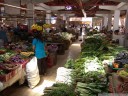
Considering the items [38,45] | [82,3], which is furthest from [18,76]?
[82,3]

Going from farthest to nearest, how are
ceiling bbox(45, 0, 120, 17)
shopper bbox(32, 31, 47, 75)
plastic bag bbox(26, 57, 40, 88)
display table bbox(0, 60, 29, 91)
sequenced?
1. ceiling bbox(45, 0, 120, 17)
2. shopper bbox(32, 31, 47, 75)
3. plastic bag bbox(26, 57, 40, 88)
4. display table bbox(0, 60, 29, 91)

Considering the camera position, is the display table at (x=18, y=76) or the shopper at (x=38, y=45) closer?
the display table at (x=18, y=76)

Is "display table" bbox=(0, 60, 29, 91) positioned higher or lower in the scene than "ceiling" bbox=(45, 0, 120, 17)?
lower

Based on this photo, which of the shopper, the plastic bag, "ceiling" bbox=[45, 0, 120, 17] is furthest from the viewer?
"ceiling" bbox=[45, 0, 120, 17]

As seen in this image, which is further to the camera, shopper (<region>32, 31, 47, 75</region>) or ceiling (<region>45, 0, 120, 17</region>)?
ceiling (<region>45, 0, 120, 17</region>)

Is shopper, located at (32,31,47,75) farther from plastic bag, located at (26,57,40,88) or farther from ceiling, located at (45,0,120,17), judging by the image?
ceiling, located at (45,0,120,17)

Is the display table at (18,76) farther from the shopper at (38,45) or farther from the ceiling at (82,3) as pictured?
the ceiling at (82,3)

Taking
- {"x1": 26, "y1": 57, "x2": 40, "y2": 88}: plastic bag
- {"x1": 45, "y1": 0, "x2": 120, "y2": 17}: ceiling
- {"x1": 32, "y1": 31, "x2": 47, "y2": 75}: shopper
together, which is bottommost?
{"x1": 26, "y1": 57, "x2": 40, "y2": 88}: plastic bag

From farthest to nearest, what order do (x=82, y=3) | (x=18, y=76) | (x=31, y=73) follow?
(x=82, y=3) < (x=31, y=73) < (x=18, y=76)

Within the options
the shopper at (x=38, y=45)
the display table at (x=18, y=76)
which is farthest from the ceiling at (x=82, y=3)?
the display table at (x=18, y=76)

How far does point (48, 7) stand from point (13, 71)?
14.6 m

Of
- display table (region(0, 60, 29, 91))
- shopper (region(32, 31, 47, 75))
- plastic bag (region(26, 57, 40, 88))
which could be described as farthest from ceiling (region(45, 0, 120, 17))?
display table (region(0, 60, 29, 91))

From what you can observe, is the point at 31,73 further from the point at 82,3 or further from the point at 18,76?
the point at 82,3

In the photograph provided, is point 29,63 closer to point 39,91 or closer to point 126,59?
point 39,91
